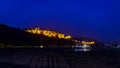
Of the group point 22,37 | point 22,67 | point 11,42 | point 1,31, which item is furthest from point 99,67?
point 22,37

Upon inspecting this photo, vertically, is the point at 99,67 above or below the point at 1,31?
below

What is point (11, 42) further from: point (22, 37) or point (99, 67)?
point (99, 67)

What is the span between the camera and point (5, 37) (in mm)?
164875

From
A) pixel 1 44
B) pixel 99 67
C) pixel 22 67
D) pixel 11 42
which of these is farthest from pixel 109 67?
pixel 11 42

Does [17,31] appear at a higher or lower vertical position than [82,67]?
higher

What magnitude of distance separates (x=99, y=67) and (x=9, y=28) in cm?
16270

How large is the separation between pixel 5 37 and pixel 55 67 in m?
134

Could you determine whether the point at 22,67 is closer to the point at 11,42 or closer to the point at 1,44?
the point at 1,44

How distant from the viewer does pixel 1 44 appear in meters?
142

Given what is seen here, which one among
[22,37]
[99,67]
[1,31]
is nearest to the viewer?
[99,67]

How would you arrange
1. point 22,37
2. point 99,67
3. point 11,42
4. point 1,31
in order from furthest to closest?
point 22,37, point 1,31, point 11,42, point 99,67

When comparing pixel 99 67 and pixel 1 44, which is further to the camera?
pixel 1 44

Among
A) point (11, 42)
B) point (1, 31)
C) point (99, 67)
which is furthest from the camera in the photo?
point (1, 31)

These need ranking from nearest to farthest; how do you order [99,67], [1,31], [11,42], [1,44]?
1. [99,67]
2. [1,44]
3. [11,42]
4. [1,31]
